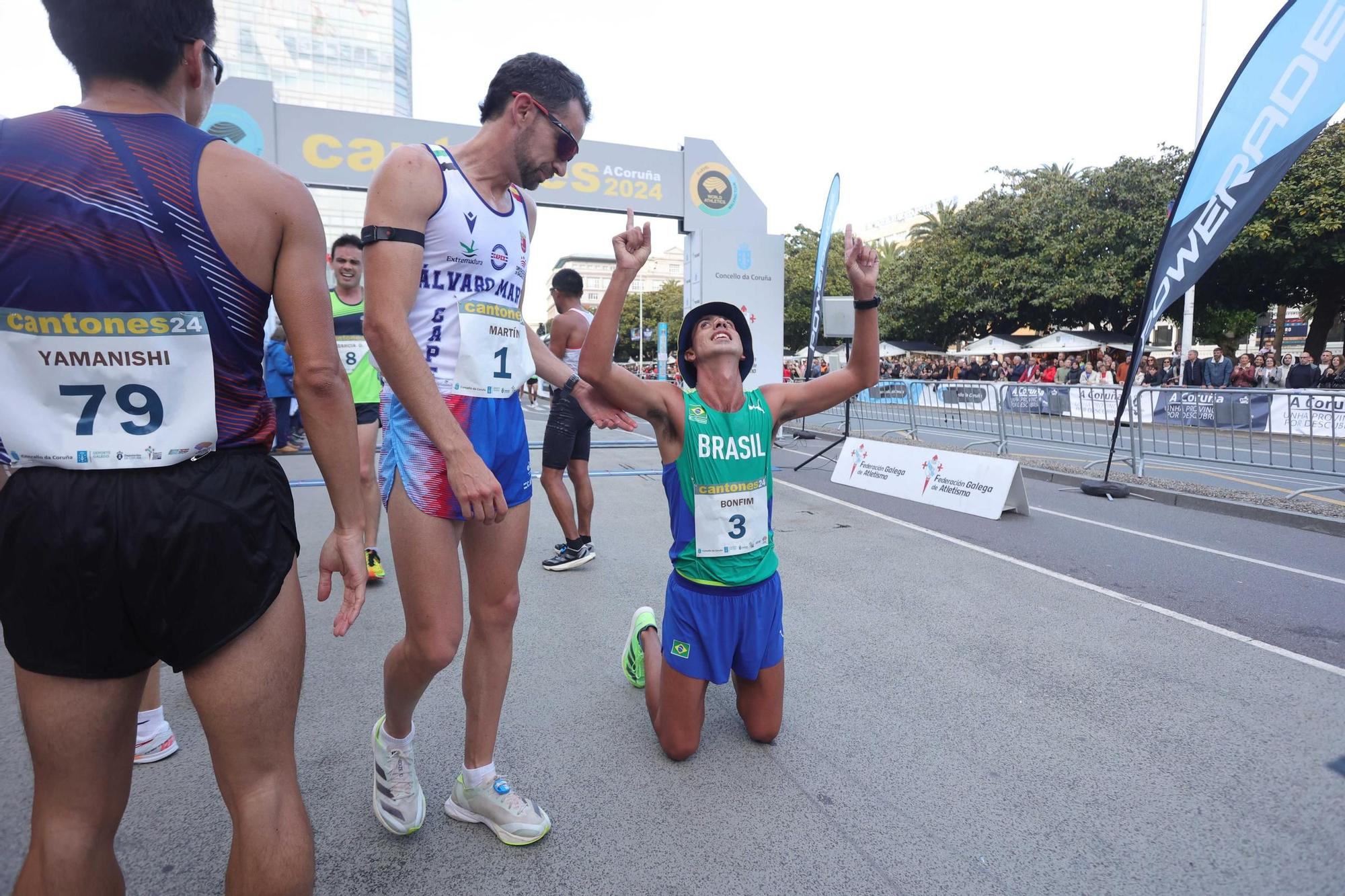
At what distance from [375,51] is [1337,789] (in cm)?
8144

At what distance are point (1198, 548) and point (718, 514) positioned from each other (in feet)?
17.5

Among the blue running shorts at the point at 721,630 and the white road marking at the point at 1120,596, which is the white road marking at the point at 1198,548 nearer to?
the white road marking at the point at 1120,596

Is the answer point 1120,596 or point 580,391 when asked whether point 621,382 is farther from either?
point 1120,596

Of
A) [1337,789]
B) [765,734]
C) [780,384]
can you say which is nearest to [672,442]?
[780,384]

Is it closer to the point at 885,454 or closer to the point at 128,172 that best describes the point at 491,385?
the point at 128,172

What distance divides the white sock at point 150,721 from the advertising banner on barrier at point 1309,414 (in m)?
10.2

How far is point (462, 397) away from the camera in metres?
2.10

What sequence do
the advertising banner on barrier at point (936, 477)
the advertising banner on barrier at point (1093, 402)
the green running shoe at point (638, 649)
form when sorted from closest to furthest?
the green running shoe at point (638, 649), the advertising banner on barrier at point (936, 477), the advertising banner on barrier at point (1093, 402)

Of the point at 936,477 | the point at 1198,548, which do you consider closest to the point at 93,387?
the point at 1198,548

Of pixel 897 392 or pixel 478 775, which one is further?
pixel 897 392

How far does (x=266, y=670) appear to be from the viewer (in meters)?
1.35

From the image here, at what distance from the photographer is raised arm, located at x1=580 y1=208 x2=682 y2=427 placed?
7.77 ft

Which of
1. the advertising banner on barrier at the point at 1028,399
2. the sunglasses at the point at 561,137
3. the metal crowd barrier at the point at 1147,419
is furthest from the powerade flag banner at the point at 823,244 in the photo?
the sunglasses at the point at 561,137

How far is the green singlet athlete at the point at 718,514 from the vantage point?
2701 mm
